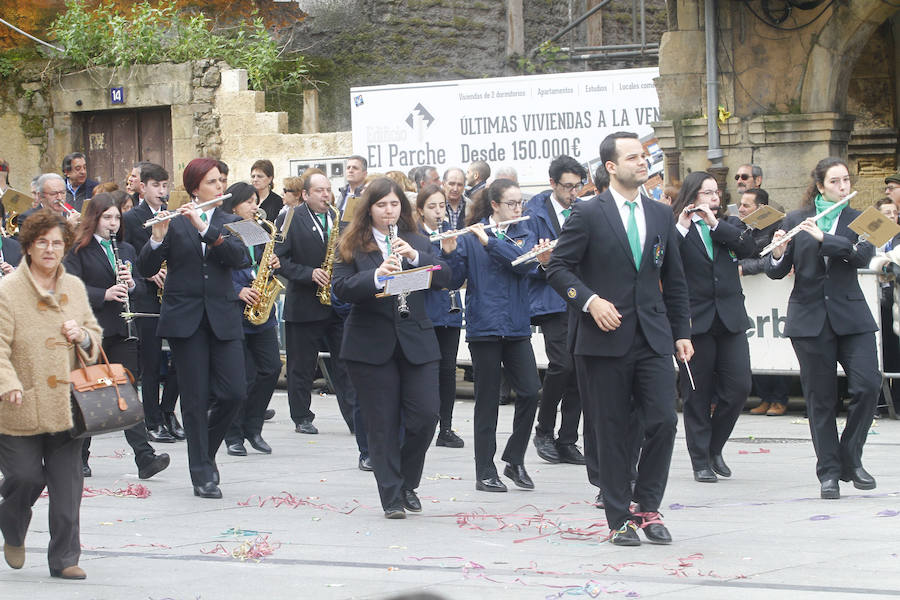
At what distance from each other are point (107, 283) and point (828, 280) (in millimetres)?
4805

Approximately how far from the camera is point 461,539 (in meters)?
7.80

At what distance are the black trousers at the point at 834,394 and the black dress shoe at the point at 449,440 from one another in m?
3.46

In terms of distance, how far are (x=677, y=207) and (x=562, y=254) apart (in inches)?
92.5

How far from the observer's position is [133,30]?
22.5 m

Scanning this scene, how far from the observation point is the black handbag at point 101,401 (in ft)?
23.8

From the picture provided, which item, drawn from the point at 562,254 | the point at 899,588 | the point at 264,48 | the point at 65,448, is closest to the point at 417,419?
the point at 562,254

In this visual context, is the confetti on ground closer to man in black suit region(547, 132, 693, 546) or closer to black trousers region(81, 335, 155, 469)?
man in black suit region(547, 132, 693, 546)

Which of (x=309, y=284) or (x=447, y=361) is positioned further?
(x=309, y=284)

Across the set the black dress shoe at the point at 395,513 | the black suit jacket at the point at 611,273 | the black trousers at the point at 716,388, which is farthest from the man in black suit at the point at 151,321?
the black suit jacket at the point at 611,273

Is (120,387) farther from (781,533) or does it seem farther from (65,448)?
(781,533)

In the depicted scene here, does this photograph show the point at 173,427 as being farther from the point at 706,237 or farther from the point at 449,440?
the point at 706,237

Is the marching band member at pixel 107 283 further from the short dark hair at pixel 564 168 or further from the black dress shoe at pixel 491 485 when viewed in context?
the short dark hair at pixel 564 168

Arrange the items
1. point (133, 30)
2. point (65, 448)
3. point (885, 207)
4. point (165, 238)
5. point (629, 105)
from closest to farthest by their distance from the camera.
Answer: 1. point (65, 448)
2. point (165, 238)
3. point (885, 207)
4. point (629, 105)
5. point (133, 30)

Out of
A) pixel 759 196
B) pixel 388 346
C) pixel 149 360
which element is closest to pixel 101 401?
pixel 388 346
